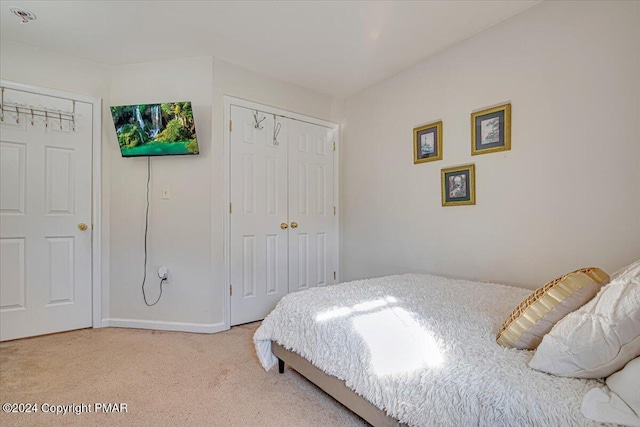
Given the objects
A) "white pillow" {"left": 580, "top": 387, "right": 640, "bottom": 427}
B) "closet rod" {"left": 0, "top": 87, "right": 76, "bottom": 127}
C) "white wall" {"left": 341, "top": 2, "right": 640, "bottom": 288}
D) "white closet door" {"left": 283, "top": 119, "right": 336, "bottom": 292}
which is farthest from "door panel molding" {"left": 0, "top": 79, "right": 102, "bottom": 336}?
"white pillow" {"left": 580, "top": 387, "right": 640, "bottom": 427}

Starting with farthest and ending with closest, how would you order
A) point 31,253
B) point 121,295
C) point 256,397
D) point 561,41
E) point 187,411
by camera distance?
point 121,295 → point 31,253 → point 561,41 → point 256,397 → point 187,411

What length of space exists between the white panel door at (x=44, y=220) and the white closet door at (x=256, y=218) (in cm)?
128

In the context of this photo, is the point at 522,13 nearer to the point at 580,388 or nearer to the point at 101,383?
the point at 580,388

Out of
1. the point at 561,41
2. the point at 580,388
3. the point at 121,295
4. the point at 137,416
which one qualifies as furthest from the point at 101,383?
the point at 561,41

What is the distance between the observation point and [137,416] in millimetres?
1504

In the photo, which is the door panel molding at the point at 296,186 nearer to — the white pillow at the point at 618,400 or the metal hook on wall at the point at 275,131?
the metal hook on wall at the point at 275,131

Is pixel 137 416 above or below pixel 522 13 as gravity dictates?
below

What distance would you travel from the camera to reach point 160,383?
1813mm

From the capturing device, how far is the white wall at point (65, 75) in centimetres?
250

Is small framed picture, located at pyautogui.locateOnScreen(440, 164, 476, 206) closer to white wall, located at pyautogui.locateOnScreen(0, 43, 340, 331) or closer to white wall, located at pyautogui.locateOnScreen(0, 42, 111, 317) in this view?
white wall, located at pyautogui.locateOnScreen(0, 43, 340, 331)

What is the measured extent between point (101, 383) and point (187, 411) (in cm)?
66

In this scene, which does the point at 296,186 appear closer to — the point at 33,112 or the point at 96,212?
the point at 96,212

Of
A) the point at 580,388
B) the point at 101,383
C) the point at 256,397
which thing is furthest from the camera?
the point at 101,383

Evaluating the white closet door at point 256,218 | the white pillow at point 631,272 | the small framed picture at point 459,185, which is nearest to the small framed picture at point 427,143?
the small framed picture at point 459,185
